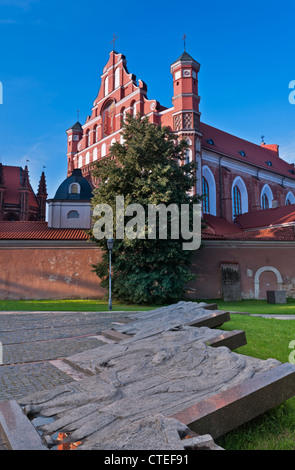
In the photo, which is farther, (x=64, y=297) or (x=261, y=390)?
(x=64, y=297)

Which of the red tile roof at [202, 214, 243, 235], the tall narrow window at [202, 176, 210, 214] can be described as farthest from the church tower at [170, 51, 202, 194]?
the tall narrow window at [202, 176, 210, 214]

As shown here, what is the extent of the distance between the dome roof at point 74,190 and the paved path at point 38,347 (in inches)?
746

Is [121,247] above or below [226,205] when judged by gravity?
below

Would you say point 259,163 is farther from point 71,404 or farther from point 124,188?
point 71,404

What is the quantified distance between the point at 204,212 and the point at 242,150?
42.4 feet

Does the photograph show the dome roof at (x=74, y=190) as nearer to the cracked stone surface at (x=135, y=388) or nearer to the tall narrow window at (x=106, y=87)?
the tall narrow window at (x=106, y=87)

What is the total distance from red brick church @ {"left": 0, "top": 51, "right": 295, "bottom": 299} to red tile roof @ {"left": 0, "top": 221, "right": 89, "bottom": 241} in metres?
0.06

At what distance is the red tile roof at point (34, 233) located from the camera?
20750 millimetres

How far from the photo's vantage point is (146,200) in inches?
667

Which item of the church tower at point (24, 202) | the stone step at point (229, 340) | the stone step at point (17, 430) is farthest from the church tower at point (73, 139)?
the stone step at point (17, 430)

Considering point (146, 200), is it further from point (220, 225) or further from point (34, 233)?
point (220, 225)

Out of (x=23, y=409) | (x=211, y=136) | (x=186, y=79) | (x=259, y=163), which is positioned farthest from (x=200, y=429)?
(x=259, y=163)

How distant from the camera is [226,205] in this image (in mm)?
34125

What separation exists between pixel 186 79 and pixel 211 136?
908cm
